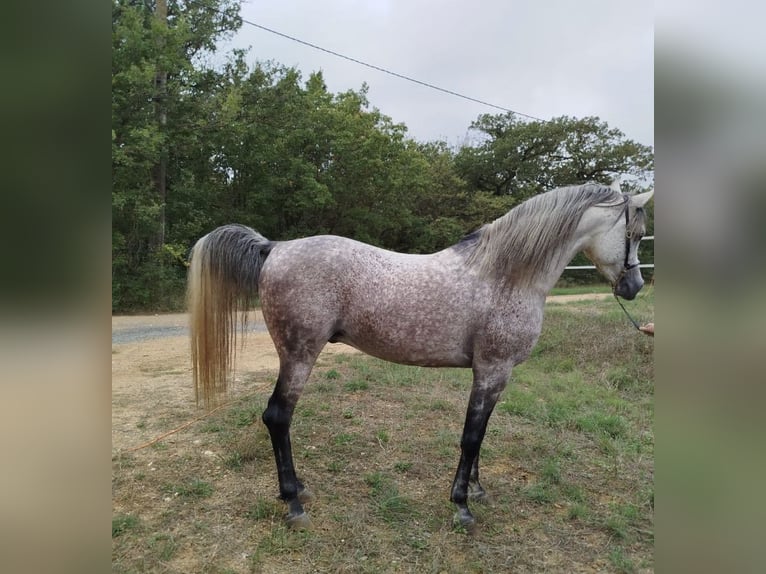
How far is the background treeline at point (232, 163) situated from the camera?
9952mm

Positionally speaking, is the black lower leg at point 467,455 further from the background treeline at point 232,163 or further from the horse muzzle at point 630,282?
the background treeline at point 232,163

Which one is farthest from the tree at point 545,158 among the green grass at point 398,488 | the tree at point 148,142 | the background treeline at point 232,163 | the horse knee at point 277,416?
the horse knee at point 277,416

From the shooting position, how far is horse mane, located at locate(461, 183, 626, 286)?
91.7 inches

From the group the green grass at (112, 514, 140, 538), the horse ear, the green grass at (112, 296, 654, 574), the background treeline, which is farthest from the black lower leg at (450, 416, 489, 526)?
the background treeline

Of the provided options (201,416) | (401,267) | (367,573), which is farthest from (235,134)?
(367,573)

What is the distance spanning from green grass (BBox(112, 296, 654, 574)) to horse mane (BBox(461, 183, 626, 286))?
1492 mm

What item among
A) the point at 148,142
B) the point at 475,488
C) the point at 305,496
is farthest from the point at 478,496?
the point at 148,142

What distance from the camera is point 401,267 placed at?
245cm

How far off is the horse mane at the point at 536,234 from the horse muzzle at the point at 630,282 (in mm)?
391

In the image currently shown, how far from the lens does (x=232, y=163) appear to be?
491 inches

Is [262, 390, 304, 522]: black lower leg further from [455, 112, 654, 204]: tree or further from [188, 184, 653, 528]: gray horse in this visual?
[455, 112, 654, 204]: tree

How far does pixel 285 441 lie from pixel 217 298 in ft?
3.16

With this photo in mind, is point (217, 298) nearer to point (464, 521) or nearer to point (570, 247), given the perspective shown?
point (464, 521)
